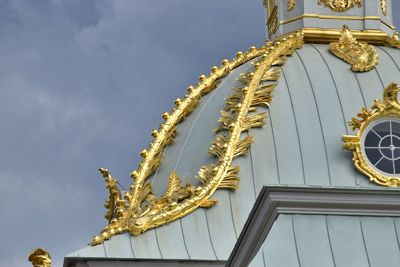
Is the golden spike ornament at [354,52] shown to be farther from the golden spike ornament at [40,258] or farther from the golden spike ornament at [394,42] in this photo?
the golden spike ornament at [40,258]

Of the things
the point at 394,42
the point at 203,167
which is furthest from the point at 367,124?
the point at 394,42

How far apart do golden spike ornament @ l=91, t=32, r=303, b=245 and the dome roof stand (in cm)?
17

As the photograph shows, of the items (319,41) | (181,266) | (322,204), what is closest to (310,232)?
(322,204)

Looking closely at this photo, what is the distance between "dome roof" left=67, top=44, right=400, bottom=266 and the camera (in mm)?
39000

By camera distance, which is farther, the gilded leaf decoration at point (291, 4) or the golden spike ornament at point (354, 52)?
the gilded leaf decoration at point (291, 4)

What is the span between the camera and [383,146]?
39.4m

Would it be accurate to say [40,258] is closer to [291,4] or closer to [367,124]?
[367,124]

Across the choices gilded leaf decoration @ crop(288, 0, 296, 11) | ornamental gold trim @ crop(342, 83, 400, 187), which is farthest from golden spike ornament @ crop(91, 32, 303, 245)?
gilded leaf decoration @ crop(288, 0, 296, 11)

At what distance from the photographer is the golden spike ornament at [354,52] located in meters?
Answer: 42.8

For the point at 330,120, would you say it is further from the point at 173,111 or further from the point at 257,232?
the point at 257,232

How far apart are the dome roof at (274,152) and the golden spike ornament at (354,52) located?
6.2 inches

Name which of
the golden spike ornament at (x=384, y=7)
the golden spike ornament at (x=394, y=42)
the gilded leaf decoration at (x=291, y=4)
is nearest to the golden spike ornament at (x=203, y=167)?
the golden spike ornament at (x=394, y=42)

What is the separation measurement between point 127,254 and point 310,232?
33.0ft

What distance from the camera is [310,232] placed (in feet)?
95.6
